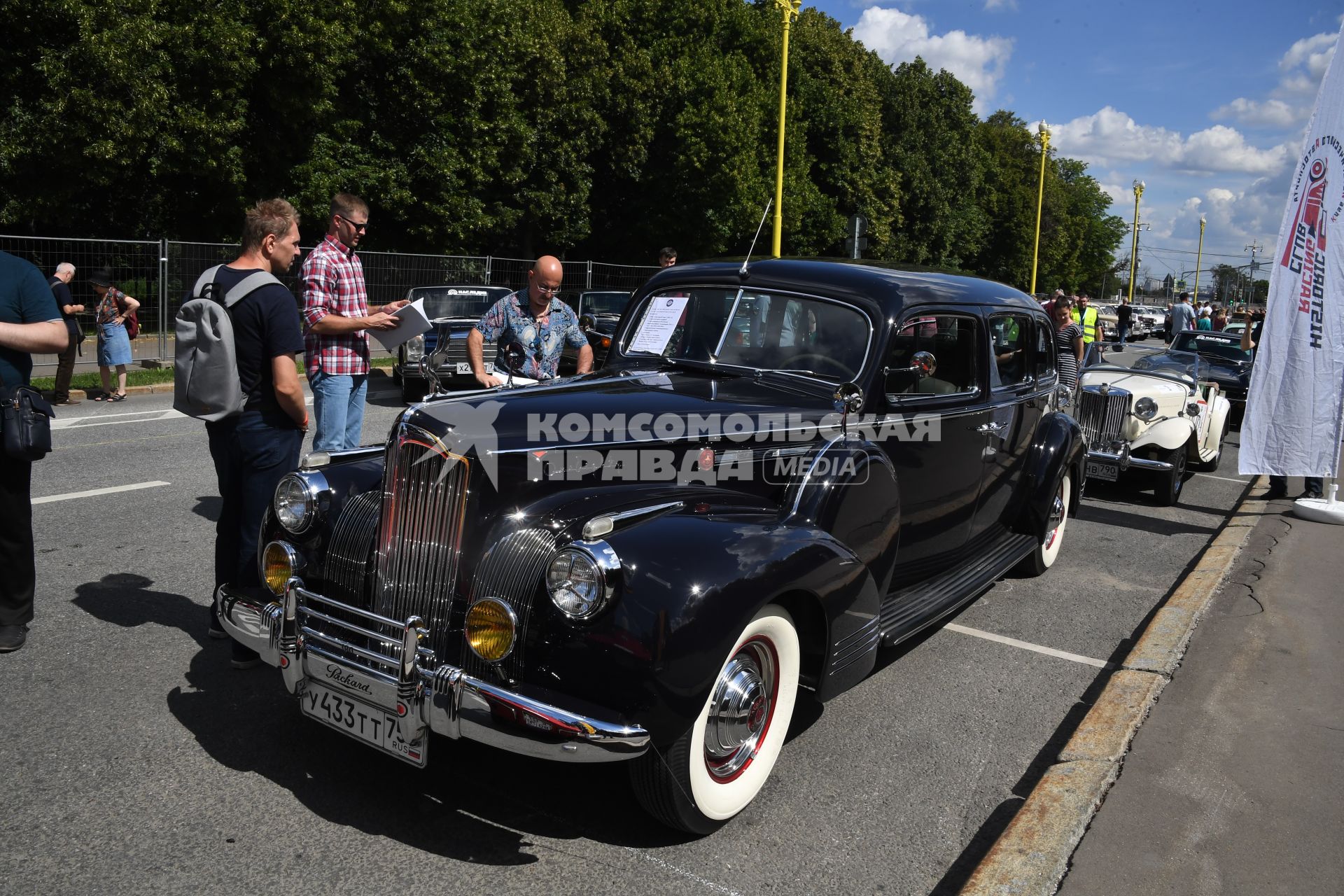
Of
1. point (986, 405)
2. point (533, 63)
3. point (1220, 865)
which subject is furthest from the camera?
point (533, 63)

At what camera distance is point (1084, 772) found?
3629 millimetres

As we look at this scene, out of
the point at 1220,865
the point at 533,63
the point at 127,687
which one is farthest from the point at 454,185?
the point at 1220,865

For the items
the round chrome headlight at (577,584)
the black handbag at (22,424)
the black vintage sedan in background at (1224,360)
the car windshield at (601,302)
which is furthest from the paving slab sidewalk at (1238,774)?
the car windshield at (601,302)

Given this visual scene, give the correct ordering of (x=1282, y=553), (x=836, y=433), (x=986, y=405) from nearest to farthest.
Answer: (x=836, y=433) < (x=986, y=405) < (x=1282, y=553)

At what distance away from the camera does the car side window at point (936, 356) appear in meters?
4.50

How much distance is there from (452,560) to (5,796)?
1.68 m

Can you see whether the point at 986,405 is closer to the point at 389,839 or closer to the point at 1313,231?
the point at 389,839

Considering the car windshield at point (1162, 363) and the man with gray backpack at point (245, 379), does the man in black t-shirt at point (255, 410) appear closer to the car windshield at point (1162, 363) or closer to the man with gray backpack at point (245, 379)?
the man with gray backpack at point (245, 379)

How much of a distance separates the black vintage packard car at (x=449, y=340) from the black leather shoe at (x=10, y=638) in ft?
25.4

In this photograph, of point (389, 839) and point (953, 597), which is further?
point (953, 597)

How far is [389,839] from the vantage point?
3.14 metres

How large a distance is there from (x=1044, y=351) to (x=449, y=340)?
8.02 m

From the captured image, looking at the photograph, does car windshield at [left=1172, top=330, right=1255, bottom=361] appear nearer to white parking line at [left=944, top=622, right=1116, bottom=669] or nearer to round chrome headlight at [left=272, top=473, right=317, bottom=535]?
white parking line at [left=944, top=622, right=1116, bottom=669]

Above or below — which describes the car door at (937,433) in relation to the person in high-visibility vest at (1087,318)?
below
